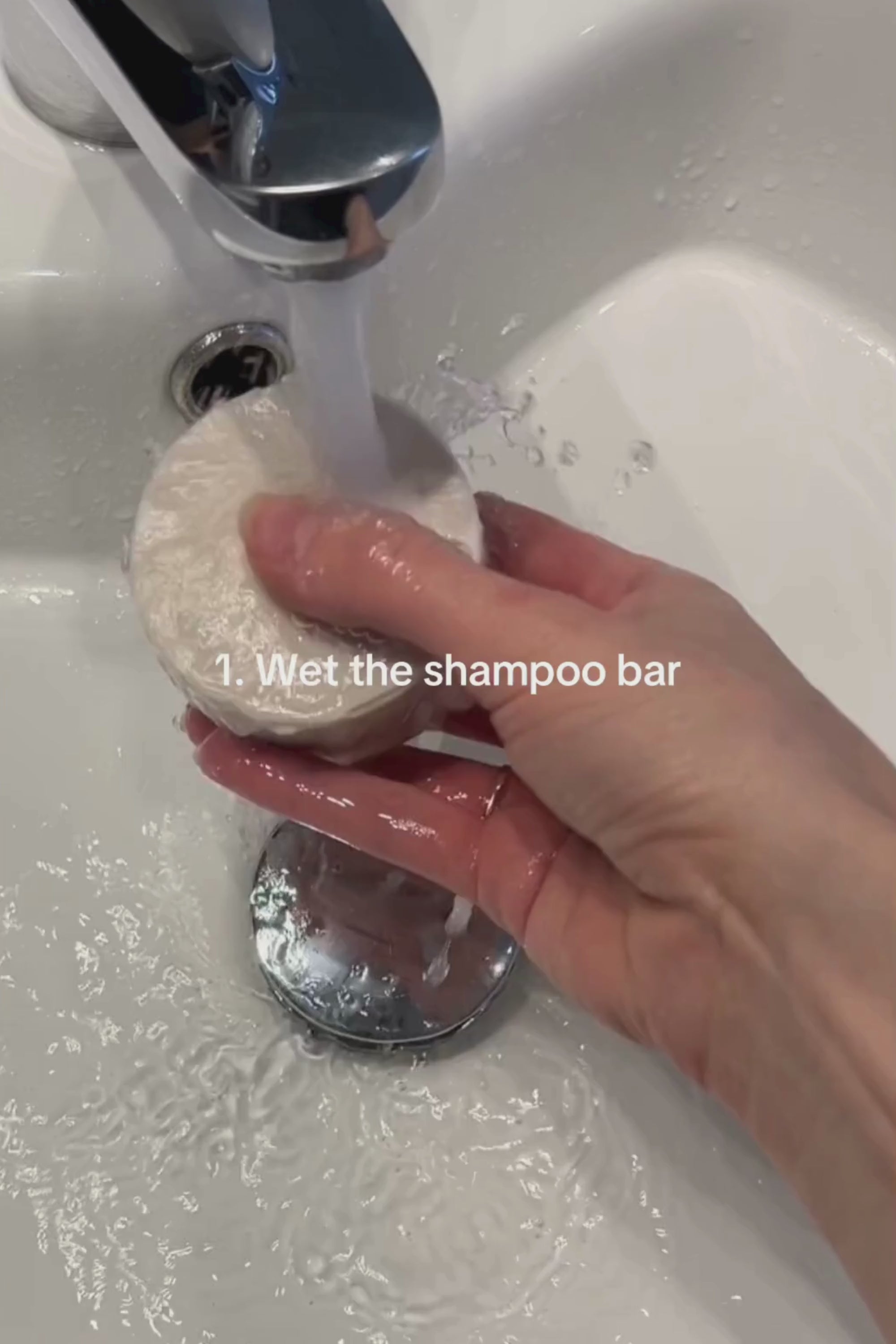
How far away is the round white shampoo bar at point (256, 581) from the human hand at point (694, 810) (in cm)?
1

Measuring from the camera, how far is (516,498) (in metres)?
0.59

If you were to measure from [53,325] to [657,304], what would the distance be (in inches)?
11.1

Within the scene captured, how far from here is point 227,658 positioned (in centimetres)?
43

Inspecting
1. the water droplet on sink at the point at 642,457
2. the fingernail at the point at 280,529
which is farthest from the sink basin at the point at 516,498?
the fingernail at the point at 280,529

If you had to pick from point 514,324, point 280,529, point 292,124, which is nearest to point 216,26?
point 292,124

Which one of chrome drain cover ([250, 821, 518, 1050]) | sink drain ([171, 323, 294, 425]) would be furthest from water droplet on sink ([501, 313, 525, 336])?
chrome drain cover ([250, 821, 518, 1050])

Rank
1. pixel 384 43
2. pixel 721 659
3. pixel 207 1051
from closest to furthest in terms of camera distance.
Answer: pixel 384 43 → pixel 721 659 → pixel 207 1051

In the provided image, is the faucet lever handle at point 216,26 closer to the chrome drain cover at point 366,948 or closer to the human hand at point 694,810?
the human hand at point 694,810

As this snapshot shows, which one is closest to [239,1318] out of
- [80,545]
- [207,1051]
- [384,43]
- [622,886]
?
[207,1051]

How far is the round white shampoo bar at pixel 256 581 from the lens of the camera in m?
0.43

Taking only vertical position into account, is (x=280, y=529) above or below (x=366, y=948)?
above

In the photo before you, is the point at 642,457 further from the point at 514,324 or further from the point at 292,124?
the point at 292,124

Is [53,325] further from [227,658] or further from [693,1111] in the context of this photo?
[693,1111]

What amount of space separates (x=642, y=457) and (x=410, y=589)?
23cm
